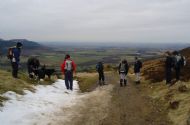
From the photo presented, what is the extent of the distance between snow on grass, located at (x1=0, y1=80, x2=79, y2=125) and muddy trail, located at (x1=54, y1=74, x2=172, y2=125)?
76 cm

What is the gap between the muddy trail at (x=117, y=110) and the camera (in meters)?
15.8

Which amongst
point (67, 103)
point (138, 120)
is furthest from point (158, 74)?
point (138, 120)

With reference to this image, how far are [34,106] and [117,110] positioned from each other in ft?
14.0

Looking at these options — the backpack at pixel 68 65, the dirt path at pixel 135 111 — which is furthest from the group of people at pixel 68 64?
the dirt path at pixel 135 111

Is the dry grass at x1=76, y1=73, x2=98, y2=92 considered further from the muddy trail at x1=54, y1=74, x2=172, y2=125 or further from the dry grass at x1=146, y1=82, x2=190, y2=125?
the dry grass at x1=146, y1=82, x2=190, y2=125

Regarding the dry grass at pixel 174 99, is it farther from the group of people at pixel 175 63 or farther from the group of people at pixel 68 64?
the group of people at pixel 68 64

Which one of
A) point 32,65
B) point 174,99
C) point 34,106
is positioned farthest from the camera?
point 32,65

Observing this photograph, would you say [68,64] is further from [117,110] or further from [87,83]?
[117,110]

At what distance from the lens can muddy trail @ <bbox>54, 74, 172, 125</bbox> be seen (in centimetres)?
1577

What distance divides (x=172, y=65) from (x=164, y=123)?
34.0 ft

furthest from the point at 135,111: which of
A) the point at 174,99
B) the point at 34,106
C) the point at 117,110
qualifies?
the point at 34,106

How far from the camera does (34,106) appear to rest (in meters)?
Answer: 17.3

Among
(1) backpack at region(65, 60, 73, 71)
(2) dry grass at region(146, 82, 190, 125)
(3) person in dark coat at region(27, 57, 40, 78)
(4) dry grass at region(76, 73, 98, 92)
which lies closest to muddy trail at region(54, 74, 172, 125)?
(2) dry grass at region(146, 82, 190, 125)

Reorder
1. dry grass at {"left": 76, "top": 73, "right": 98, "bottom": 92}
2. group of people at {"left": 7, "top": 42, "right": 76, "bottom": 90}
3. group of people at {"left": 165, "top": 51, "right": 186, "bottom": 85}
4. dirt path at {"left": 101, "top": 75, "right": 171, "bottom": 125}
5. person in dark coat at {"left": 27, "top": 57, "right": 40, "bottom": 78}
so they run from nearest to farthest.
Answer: dirt path at {"left": 101, "top": 75, "right": 171, "bottom": 125}, group of people at {"left": 7, "top": 42, "right": 76, "bottom": 90}, group of people at {"left": 165, "top": 51, "right": 186, "bottom": 85}, person in dark coat at {"left": 27, "top": 57, "right": 40, "bottom": 78}, dry grass at {"left": 76, "top": 73, "right": 98, "bottom": 92}
